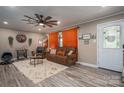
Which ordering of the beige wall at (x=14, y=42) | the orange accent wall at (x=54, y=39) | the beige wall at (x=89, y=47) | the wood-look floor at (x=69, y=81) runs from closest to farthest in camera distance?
the wood-look floor at (x=69, y=81) < the beige wall at (x=89, y=47) < the beige wall at (x=14, y=42) < the orange accent wall at (x=54, y=39)

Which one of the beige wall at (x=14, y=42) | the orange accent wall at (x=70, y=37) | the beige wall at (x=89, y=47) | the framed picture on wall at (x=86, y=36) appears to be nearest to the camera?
the beige wall at (x=89, y=47)

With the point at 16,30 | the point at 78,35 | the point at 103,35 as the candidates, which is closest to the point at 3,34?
the point at 16,30

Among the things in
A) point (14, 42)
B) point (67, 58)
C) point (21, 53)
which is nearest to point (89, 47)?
point (67, 58)

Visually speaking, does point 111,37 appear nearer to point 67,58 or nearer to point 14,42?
point 67,58

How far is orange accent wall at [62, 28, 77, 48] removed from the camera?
15.8 ft

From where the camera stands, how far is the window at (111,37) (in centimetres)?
319

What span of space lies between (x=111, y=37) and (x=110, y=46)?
39 centimetres

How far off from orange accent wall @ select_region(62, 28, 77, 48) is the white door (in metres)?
1.46

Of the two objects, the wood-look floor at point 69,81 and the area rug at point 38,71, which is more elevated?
the area rug at point 38,71

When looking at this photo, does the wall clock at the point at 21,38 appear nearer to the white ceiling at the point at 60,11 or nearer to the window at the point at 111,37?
the white ceiling at the point at 60,11

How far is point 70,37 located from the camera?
5.07 metres

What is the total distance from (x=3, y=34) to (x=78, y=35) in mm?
5115

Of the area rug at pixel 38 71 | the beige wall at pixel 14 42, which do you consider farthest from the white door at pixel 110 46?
the beige wall at pixel 14 42
